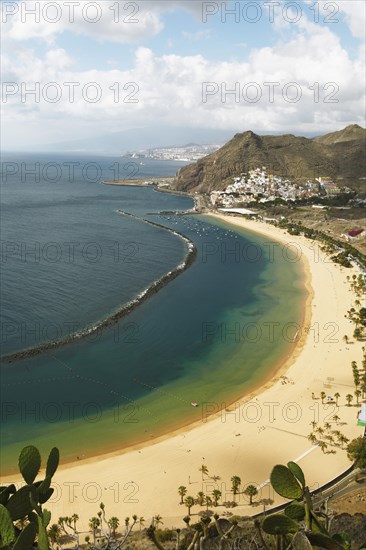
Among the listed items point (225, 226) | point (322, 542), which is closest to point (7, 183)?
point (225, 226)

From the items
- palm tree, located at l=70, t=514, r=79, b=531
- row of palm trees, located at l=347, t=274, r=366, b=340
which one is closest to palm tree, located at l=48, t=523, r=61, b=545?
palm tree, located at l=70, t=514, r=79, b=531

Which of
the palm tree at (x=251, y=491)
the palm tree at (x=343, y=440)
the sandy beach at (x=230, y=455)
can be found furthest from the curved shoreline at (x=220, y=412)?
the palm tree at (x=343, y=440)

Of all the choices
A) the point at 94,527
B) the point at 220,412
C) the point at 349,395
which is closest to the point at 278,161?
the point at 349,395

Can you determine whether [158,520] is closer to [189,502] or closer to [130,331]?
[189,502]

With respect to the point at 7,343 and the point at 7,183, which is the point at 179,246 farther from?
the point at 7,183

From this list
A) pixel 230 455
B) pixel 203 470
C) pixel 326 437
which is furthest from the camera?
pixel 326 437

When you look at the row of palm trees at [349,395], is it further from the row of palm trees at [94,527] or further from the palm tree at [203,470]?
the row of palm trees at [94,527]
